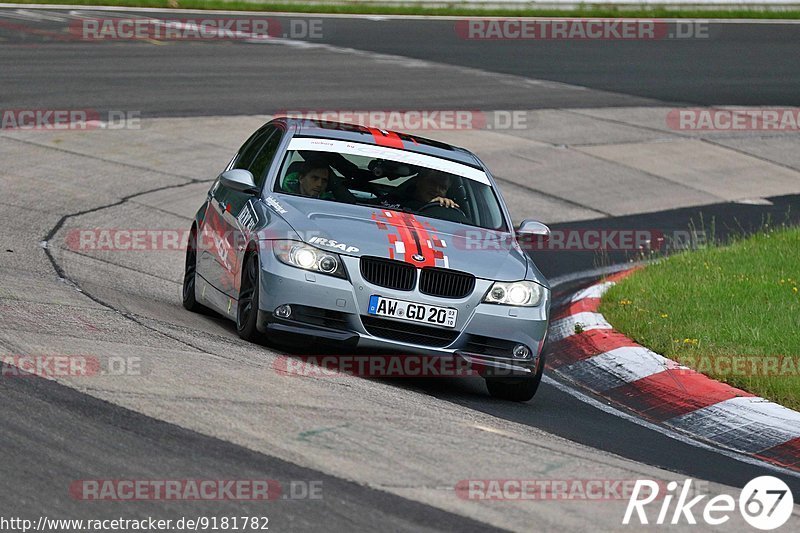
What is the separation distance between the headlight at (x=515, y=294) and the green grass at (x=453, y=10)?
22683 millimetres

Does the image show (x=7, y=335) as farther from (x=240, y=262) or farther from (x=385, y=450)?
(x=385, y=450)

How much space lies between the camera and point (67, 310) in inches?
331

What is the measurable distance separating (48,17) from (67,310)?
19834mm

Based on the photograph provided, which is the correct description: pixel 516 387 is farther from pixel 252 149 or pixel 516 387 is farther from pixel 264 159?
pixel 252 149

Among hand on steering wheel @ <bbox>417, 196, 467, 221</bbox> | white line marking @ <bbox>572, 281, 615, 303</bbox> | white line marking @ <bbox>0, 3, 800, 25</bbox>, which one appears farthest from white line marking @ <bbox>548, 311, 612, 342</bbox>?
white line marking @ <bbox>0, 3, 800, 25</bbox>

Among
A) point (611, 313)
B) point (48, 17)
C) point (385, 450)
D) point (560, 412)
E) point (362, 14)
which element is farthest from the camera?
point (362, 14)

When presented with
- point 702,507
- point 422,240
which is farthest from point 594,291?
point 702,507

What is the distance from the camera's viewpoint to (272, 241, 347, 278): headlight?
818 centimetres

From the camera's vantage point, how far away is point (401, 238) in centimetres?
845

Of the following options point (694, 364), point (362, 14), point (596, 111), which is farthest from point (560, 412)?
point (362, 14)

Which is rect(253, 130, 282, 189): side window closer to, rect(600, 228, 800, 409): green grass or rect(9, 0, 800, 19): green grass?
rect(600, 228, 800, 409): green grass

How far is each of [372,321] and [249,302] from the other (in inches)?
34.7

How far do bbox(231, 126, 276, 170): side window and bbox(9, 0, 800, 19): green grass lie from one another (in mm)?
19839

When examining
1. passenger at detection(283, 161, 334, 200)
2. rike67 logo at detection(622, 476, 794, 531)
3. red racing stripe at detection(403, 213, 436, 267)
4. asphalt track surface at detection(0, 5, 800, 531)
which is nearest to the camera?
asphalt track surface at detection(0, 5, 800, 531)
